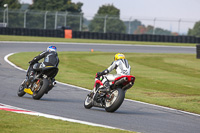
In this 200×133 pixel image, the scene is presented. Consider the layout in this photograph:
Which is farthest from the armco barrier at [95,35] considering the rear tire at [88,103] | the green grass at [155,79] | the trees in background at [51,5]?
the trees in background at [51,5]

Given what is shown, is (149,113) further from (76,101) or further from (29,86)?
(29,86)

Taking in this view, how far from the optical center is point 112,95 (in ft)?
31.6

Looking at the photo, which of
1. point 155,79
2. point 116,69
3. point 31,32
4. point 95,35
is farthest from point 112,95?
point 95,35

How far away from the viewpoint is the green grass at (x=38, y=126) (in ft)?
22.8

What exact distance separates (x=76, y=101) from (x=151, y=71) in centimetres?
1153

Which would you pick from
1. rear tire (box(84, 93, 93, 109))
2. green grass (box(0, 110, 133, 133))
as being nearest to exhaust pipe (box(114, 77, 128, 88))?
rear tire (box(84, 93, 93, 109))

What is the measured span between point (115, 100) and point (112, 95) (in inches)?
6.9

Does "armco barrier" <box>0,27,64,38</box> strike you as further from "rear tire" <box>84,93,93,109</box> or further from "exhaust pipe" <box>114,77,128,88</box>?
"exhaust pipe" <box>114,77,128,88</box>

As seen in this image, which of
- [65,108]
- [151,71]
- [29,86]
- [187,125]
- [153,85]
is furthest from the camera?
[151,71]

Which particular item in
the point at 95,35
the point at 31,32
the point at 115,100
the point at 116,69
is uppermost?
the point at 31,32

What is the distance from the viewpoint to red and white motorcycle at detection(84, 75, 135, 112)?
9422mm

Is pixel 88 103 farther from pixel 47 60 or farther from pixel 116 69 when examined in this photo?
pixel 47 60

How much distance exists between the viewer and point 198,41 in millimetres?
47344

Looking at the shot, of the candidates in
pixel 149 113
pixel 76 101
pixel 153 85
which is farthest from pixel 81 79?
pixel 149 113
